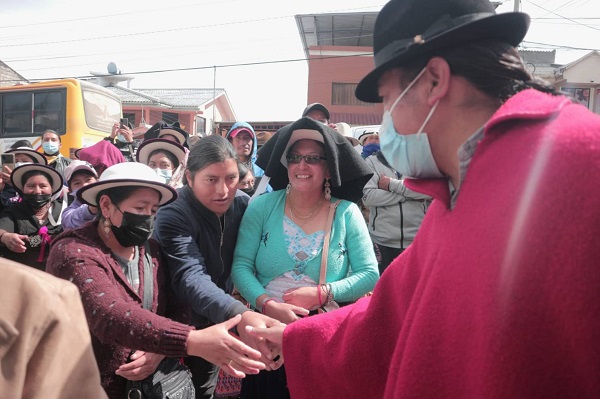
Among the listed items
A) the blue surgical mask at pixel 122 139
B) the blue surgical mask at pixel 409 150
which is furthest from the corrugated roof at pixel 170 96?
the blue surgical mask at pixel 409 150

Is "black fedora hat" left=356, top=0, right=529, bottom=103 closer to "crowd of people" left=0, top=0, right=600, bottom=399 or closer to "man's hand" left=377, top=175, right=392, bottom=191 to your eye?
"crowd of people" left=0, top=0, right=600, bottom=399

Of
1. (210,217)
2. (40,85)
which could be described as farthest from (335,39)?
(210,217)

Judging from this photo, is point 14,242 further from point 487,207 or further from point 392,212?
point 487,207

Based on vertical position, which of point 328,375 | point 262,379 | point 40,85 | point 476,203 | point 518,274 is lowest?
point 262,379

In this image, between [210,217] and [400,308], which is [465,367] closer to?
[400,308]

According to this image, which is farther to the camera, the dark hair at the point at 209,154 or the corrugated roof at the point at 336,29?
the corrugated roof at the point at 336,29

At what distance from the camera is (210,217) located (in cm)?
286

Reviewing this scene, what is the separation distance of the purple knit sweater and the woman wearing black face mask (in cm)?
237

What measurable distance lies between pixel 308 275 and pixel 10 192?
4147 mm

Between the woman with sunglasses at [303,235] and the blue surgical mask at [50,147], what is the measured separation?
21.0 feet

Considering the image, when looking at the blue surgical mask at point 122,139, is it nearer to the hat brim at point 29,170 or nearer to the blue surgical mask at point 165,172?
the hat brim at point 29,170

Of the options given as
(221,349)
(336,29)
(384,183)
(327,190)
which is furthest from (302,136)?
(336,29)

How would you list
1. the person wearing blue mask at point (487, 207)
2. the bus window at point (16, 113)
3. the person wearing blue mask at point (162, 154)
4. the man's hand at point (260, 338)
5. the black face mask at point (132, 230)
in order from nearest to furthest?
the person wearing blue mask at point (487, 207)
the man's hand at point (260, 338)
the black face mask at point (132, 230)
the person wearing blue mask at point (162, 154)
the bus window at point (16, 113)

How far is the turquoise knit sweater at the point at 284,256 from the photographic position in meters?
2.78
